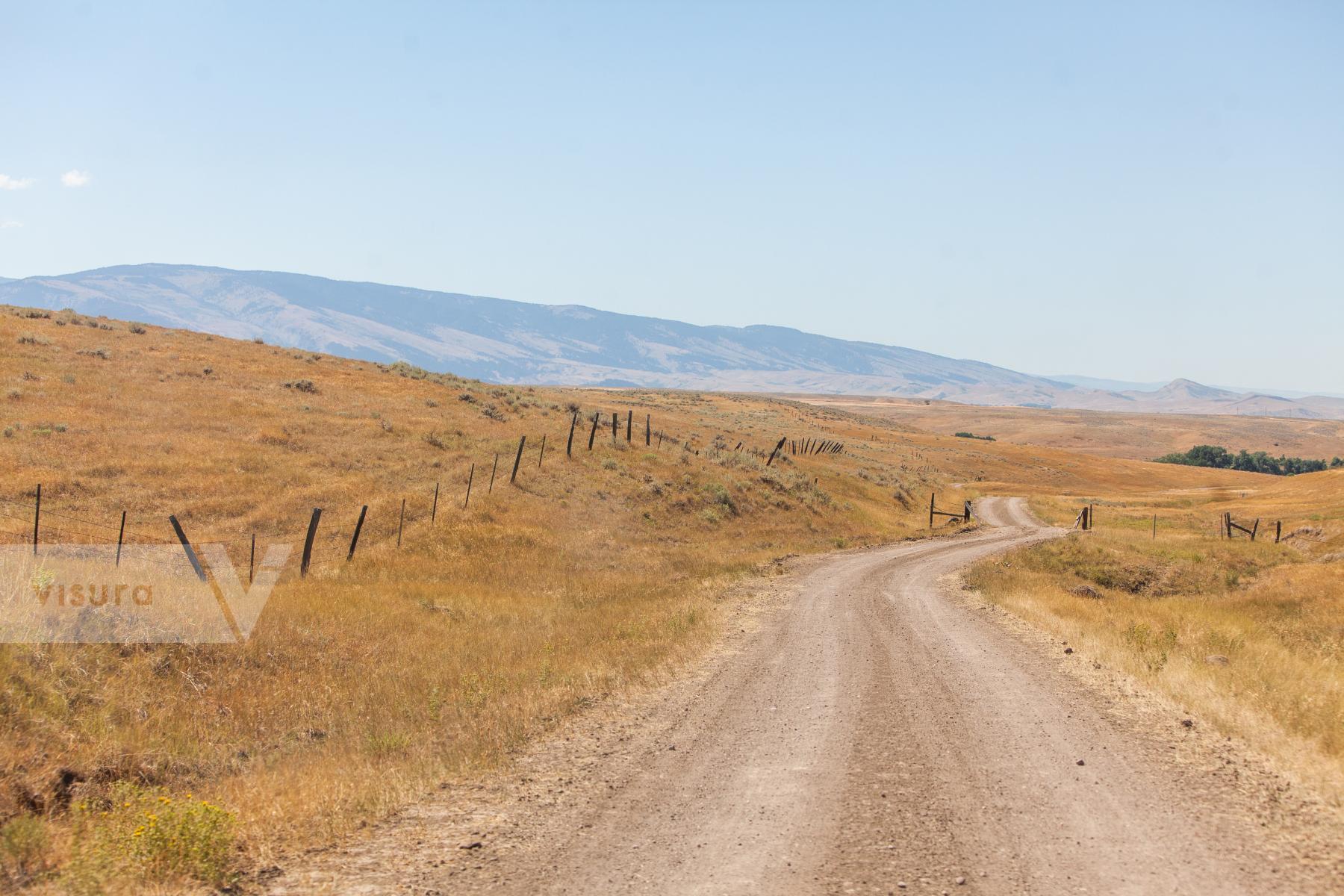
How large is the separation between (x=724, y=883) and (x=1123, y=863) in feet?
10.2

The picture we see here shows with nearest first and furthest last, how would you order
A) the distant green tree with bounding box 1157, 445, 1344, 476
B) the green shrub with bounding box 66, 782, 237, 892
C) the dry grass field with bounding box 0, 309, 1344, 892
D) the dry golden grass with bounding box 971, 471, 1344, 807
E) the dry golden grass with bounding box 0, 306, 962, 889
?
the green shrub with bounding box 66, 782, 237, 892
the dry grass field with bounding box 0, 309, 1344, 892
the dry golden grass with bounding box 0, 306, 962, 889
the dry golden grass with bounding box 971, 471, 1344, 807
the distant green tree with bounding box 1157, 445, 1344, 476

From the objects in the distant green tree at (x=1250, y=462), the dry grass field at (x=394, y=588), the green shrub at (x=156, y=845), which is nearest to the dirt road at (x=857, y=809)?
the green shrub at (x=156, y=845)

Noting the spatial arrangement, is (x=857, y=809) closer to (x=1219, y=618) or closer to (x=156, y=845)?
(x=156, y=845)

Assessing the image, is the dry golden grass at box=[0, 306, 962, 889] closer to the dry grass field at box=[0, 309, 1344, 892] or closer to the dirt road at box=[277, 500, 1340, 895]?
the dry grass field at box=[0, 309, 1344, 892]

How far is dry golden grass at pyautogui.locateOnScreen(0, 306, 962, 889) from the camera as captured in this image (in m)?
8.66

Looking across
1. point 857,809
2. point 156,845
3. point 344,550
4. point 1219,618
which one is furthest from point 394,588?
point 1219,618

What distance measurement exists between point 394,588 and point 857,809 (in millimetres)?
14273

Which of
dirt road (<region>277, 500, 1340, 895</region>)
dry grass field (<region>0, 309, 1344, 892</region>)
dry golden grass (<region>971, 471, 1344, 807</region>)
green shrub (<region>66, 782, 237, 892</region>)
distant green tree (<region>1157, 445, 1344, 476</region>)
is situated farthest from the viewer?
distant green tree (<region>1157, 445, 1344, 476</region>)

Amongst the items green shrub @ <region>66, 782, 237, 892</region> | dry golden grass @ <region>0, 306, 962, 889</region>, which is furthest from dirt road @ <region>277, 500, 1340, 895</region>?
dry golden grass @ <region>0, 306, 962, 889</region>

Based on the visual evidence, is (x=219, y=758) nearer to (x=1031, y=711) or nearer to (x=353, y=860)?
(x=353, y=860)

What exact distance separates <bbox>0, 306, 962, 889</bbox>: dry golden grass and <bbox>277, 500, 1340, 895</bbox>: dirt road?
1141 millimetres

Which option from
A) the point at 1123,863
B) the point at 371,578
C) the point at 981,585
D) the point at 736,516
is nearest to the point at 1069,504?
the point at 736,516

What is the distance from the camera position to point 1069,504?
6341cm

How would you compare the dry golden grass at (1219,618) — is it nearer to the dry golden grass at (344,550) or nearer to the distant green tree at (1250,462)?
the dry golden grass at (344,550)
